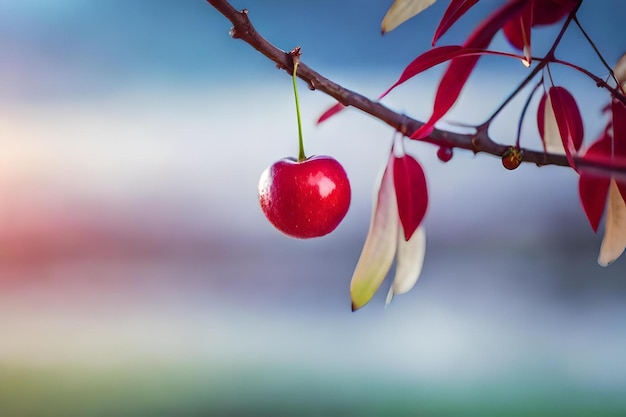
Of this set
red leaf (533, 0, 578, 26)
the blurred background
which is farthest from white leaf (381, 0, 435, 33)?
the blurred background

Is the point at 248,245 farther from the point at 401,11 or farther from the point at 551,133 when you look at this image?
the point at 401,11

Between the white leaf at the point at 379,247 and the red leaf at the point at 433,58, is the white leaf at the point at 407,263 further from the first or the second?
the red leaf at the point at 433,58

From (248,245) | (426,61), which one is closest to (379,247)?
(426,61)

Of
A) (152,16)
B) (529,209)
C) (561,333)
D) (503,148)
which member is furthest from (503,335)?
(152,16)

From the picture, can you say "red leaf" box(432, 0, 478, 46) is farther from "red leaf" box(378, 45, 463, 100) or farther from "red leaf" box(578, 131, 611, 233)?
"red leaf" box(578, 131, 611, 233)

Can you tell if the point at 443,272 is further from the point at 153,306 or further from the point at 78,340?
the point at 78,340

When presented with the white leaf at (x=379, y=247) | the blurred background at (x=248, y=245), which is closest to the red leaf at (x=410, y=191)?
the white leaf at (x=379, y=247)
